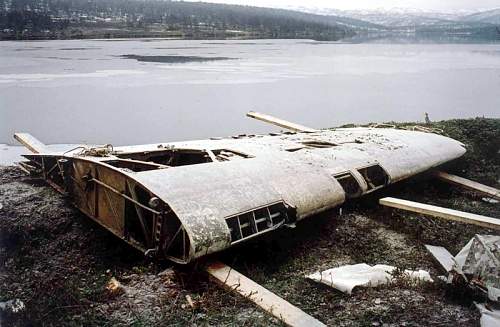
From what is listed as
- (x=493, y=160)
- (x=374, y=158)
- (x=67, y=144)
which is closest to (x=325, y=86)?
(x=493, y=160)

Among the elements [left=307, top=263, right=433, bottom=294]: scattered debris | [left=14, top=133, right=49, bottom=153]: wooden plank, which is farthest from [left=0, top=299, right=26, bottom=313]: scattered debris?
[left=14, top=133, right=49, bottom=153]: wooden plank

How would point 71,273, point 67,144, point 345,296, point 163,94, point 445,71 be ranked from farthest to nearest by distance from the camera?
point 445,71 < point 163,94 < point 67,144 < point 71,273 < point 345,296

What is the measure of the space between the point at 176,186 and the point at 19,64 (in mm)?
28067

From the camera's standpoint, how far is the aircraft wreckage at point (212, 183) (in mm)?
5758

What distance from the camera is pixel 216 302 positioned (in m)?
5.35

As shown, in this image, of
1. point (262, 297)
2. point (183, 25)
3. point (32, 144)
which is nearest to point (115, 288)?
point (262, 297)

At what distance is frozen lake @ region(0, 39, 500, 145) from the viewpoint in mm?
18047

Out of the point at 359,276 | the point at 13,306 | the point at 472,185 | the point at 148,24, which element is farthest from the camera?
the point at 148,24

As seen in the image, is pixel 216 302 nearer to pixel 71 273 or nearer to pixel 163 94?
pixel 71 273

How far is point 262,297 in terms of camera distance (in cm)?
530

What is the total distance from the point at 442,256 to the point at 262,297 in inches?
132

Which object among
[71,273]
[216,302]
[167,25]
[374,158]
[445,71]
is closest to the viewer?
[216,302]

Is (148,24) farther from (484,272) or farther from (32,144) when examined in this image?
(484,272)

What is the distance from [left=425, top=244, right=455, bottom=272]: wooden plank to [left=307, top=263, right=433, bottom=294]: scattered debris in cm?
38
